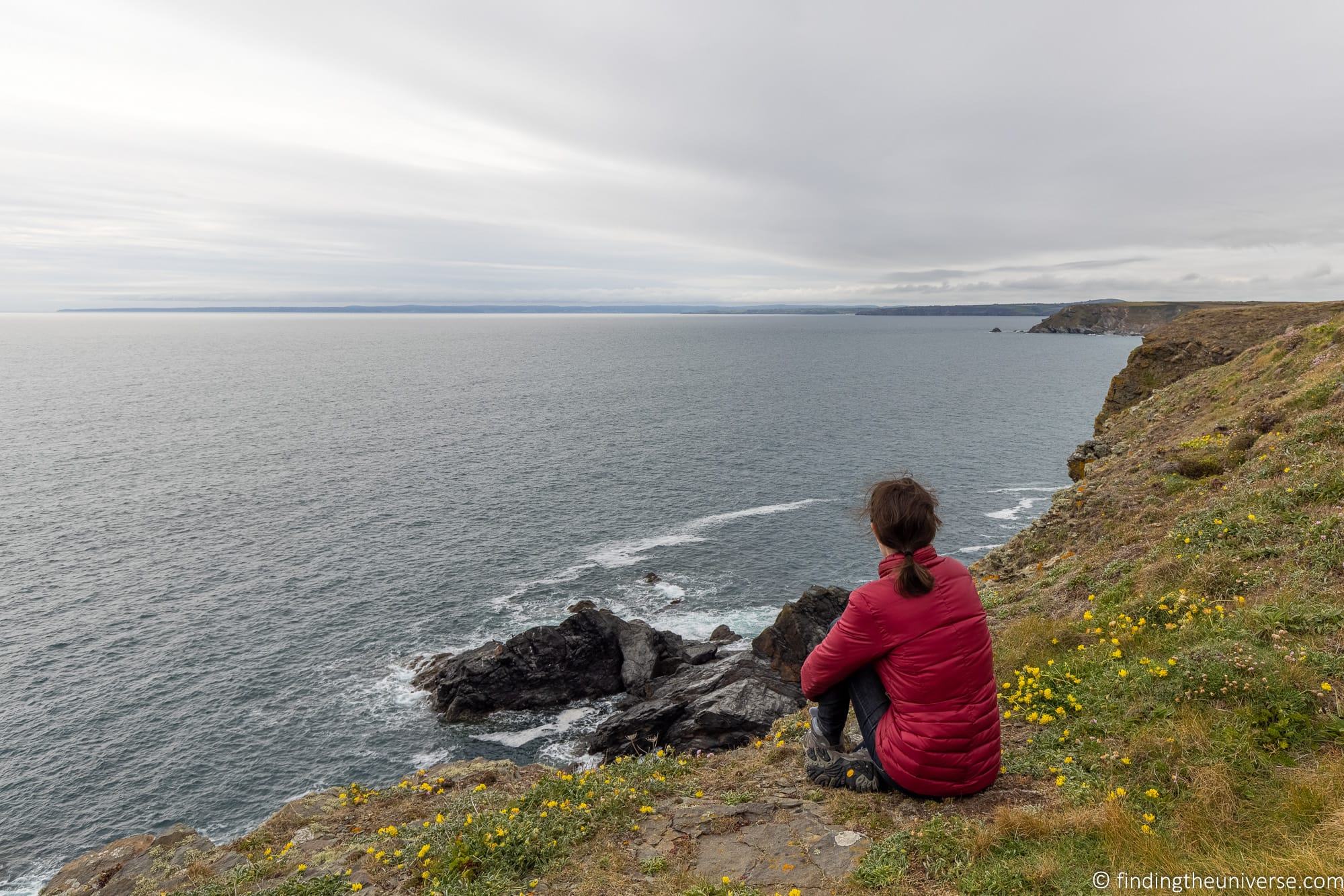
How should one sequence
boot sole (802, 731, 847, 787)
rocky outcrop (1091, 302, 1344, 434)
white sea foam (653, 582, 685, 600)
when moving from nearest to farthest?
1. boot sole (802, 731, 847, 787)
2. white sea foam (653, 582, 685, 600)
3. rocky outcrop (1091, 302, 1344, 434)

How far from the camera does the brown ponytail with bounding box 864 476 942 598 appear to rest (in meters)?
6.03

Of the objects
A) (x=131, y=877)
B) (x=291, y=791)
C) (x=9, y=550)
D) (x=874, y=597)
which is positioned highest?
(x=874, y=597)

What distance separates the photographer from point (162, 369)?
593 ft

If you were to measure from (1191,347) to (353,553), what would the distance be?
6576 cm

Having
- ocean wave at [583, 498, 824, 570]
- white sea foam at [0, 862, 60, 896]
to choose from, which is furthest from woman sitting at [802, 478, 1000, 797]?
ocean wave at [583, 498, 824, 570]

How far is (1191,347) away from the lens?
1891 inches

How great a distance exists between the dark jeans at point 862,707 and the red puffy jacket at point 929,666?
12 centimetres

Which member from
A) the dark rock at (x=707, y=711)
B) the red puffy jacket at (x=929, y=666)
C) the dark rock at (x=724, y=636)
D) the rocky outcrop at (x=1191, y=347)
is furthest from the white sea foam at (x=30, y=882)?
the rocky outcrop at (x=1191, y=347)

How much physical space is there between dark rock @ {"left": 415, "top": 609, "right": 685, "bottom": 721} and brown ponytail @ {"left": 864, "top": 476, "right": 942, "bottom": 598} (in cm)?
3226

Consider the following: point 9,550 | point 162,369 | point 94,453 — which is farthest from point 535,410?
point 162,369

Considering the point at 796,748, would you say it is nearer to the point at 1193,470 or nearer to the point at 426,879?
the point at 426,879

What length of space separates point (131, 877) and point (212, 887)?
5.19 metres

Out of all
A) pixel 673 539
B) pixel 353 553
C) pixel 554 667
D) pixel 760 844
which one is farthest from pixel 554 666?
pixel 760 844

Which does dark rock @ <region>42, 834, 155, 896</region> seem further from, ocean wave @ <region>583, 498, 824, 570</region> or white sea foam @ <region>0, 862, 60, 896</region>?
ocean wave @ <region>583, 498, 824, 570</region>
